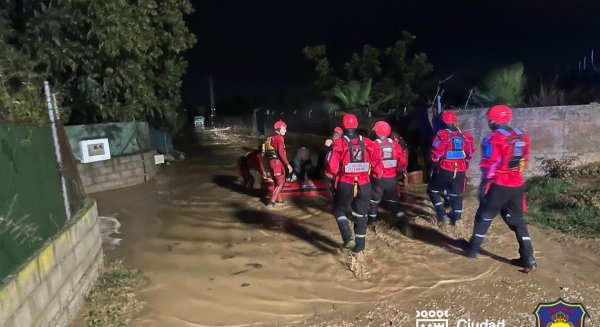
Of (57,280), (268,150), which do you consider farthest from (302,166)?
(57,280)

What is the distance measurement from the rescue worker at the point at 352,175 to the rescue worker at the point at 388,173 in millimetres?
609

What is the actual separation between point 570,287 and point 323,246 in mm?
3097

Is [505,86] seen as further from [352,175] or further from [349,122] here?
[352,175]

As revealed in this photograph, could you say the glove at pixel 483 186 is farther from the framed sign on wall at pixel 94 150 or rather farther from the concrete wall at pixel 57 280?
the framed sign on wall at pixel 94 150

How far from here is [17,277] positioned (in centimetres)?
328

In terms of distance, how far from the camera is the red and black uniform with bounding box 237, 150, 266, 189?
10008 mm

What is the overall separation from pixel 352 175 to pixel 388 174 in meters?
1.13

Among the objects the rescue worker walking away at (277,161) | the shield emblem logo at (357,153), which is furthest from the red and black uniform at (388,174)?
the rescue worker walking away at (277,161)

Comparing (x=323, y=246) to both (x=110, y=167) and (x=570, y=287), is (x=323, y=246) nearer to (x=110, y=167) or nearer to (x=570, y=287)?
(x=570, y=287)

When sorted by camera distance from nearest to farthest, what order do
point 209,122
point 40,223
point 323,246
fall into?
point 40,223 → point 323,246 → point 209,122

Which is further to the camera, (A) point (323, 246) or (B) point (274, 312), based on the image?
(A) point (323, 246)

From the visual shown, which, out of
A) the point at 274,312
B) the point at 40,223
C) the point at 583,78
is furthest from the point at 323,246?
the point at 583,78

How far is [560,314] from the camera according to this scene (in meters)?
4.30

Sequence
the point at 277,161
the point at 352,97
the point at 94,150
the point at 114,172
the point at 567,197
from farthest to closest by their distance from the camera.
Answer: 1. the point at 352,97
2. the point at 114,172
3. the point at 94,150
4. the point at 277,161
5. the point at 567,197
